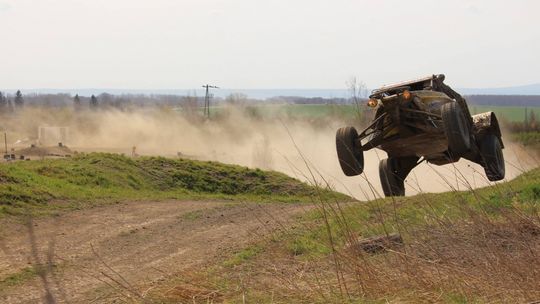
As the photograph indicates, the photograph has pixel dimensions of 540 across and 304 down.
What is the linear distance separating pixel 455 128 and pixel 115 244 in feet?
21.5

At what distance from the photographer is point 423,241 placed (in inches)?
220

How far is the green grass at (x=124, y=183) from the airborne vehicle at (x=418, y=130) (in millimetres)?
4409

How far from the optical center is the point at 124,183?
21.8 m

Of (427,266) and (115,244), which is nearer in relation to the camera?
(427,266)

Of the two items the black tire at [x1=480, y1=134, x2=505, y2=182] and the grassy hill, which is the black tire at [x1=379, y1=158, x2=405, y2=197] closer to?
the black tire at [x1=480, y1=134, x2=505, y2=182]

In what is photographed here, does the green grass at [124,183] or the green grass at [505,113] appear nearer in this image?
the green grass at [124,183]

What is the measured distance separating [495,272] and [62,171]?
18.1 m

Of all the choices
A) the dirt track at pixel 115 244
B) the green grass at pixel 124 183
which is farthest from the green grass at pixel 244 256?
the green grass at pixel 124 183

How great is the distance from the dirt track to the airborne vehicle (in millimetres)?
2386

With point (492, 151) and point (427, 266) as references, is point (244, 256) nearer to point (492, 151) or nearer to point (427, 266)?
point (427, 266)

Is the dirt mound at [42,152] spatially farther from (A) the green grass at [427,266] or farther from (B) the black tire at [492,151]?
(A) the green grass at [427,266]

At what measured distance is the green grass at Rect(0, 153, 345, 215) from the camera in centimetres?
1636

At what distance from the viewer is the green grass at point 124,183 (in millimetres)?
16359

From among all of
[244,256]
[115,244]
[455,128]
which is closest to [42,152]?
[115,244]
